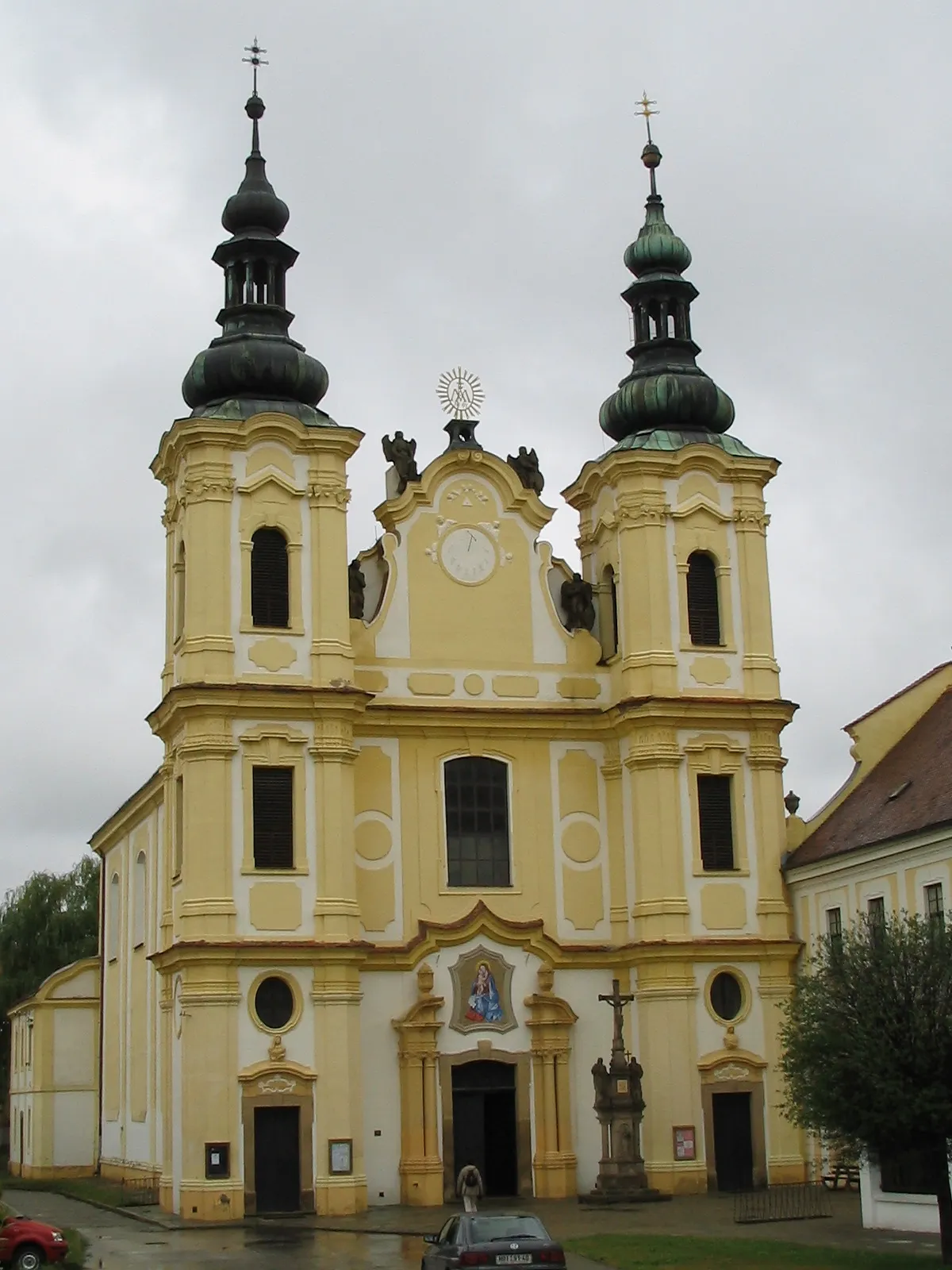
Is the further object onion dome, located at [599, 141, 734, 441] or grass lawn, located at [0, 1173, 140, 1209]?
onion dome, located at [599, 141, 734, 441]

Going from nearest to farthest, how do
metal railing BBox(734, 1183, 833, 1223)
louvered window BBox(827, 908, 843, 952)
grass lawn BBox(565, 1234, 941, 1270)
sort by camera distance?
grass lawn BBox(565, 1234, 941, 1270), metal railing BBox(734, 1183, 833, 1223), louvered window BBox(827, 908, 843, 952)

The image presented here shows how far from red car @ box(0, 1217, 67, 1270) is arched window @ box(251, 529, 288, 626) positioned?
50.5ft

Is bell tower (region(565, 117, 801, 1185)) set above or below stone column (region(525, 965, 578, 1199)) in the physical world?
above

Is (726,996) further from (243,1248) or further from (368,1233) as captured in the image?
(243,1248)

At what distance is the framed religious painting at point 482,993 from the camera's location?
40.2m

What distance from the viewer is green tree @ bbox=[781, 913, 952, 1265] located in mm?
26188

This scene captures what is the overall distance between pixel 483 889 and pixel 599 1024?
374cm

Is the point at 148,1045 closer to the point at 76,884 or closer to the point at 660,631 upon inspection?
the point at 660,631

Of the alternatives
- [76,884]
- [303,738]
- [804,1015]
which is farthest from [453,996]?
[76,884]

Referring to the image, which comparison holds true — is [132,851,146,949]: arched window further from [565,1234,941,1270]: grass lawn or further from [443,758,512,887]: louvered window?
[565,1234,941,1270]: grass lawn

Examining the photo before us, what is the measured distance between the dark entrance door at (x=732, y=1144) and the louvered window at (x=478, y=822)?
6.42 m

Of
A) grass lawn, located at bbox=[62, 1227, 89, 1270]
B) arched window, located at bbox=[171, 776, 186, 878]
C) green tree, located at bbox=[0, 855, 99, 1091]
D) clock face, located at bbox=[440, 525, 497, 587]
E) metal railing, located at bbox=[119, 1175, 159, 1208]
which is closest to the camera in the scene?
grass lawn, located at bbox=[62, 1227, 89, 1270]

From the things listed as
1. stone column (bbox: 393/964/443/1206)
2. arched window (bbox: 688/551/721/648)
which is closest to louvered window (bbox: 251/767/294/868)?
stone column (bbox: 393/964/443/1206)

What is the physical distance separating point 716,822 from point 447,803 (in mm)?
5807
